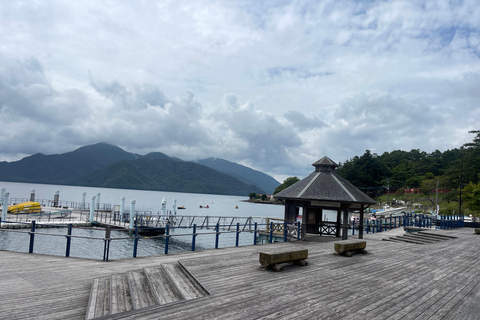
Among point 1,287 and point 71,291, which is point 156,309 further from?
point 1,287

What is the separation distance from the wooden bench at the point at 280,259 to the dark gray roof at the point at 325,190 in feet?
30.5

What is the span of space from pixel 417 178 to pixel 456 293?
108m

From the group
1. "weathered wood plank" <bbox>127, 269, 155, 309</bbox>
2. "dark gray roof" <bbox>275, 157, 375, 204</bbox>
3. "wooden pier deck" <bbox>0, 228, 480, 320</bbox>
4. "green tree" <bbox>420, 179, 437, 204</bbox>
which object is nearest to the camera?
"wooden pier deck" <bbox>0, 228, 480, 320</bbox>

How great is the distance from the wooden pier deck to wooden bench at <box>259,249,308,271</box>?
24 centimetres

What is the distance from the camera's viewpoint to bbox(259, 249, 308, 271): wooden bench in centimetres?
894

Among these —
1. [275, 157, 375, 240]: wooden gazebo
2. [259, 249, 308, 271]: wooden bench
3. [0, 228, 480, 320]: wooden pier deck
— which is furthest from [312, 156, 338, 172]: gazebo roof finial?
[259, 249, 308, 271]: wooden bench

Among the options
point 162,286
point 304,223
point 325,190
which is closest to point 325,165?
point 325,190

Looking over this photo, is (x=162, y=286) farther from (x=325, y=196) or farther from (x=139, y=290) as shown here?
(x=325, y=196)

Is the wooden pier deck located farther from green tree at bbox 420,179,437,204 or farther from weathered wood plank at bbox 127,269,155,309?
green tree at bbox 420,179,437,204

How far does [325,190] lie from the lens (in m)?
19.8

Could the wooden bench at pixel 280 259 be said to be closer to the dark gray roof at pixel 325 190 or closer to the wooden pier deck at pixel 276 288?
the wooden pier deck at pixel 276 288

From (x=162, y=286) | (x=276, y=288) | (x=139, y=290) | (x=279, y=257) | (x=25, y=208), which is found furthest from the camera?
(x=25, y=208)

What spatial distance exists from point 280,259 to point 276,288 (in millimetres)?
1972

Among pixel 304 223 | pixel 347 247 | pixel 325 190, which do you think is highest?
pixel 325 190
